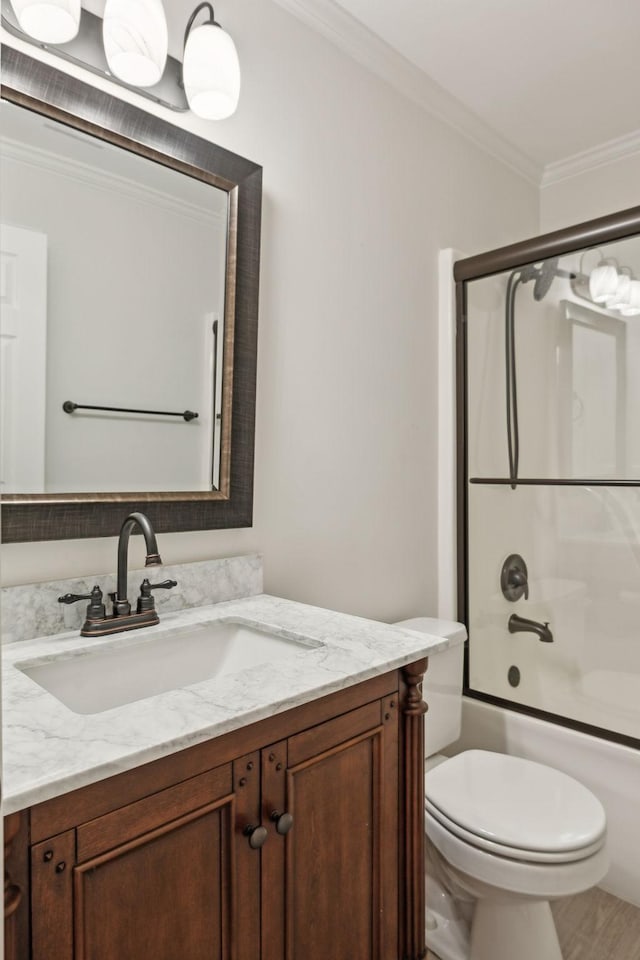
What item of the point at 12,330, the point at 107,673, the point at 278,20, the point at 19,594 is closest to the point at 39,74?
the point at 12,330

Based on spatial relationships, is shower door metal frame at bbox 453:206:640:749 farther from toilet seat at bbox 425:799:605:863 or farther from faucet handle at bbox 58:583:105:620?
faucet handle at bbox 58:583:105:620

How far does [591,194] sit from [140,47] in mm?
2009

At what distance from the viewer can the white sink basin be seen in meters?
1.12

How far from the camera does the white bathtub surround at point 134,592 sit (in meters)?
1.19

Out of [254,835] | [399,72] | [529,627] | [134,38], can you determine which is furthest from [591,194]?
[254,835]

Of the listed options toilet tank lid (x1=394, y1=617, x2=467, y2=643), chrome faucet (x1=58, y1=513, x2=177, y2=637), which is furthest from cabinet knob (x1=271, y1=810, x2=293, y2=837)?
toilet tank lid (x1=394, y1=617, x2=467, y2=643)

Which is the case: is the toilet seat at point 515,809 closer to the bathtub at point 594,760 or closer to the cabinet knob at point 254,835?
the bathtub at point 594,760

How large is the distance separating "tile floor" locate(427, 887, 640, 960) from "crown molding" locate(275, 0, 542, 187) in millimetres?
2488

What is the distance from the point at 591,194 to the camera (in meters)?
2.59

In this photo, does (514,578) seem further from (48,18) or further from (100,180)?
(48,18)

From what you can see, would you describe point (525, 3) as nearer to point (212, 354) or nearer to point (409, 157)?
point (409, 157)

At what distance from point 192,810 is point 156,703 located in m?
0.15

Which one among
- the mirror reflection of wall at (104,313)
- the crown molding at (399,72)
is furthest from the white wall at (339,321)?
the mirror reflection of wall at (104,313)

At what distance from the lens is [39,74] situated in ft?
3.98
